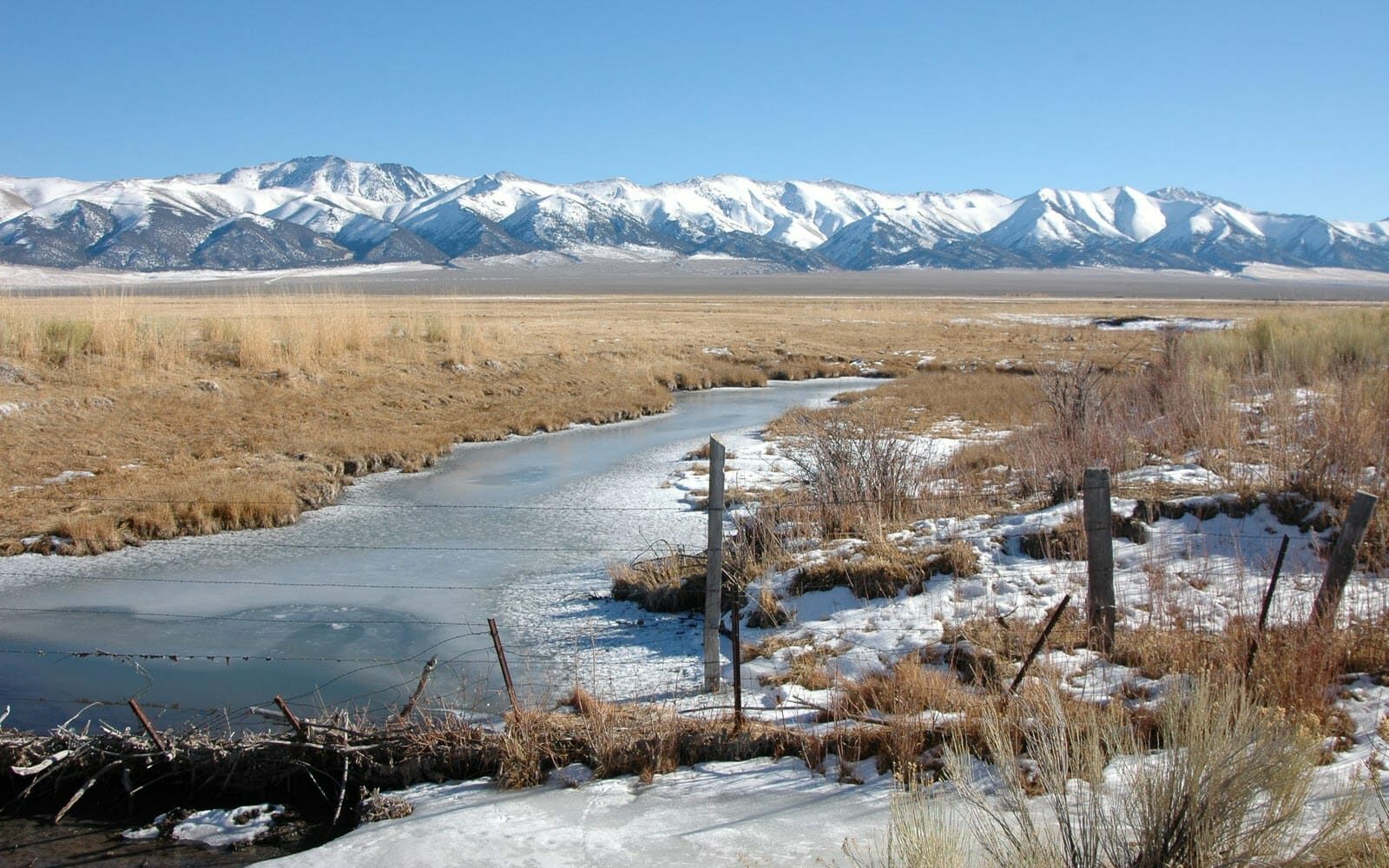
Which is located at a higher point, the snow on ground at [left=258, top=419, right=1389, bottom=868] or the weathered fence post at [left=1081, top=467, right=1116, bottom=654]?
the weathered fence post at [left=1081, top=467, right=1116, bottom=654]

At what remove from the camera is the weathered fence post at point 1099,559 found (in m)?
6.50

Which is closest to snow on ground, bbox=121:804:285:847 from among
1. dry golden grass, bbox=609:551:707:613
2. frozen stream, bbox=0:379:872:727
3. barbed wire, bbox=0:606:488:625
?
frozen stream, bbox=0:379:872:727

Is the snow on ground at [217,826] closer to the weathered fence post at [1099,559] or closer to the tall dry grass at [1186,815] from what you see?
the tall dry grass at [1186,815]

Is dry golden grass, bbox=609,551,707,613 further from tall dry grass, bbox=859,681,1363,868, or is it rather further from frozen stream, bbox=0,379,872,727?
tall dry grass, bbox=859,681,1363,868

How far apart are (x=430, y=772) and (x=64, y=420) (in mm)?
12836

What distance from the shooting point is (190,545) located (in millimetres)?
11438

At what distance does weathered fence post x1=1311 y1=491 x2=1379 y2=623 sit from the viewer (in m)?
5.81

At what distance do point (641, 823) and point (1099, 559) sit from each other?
3593 mm

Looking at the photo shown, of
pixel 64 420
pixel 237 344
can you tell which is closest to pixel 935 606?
pixel 64 420

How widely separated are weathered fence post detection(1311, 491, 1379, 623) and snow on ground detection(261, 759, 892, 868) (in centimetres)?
302

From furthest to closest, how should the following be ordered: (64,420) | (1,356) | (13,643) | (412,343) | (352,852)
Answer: (412,343), (1,356), (64,420), (13,643), (352,852)

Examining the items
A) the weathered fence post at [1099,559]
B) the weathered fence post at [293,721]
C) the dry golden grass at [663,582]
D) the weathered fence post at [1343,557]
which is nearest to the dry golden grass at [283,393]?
the dry golden grass at [663,582]

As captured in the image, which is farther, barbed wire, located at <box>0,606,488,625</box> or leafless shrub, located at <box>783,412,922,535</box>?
leafless shrub, located at <box>783,412,922,535</box>

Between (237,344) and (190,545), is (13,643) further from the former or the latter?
(237,344)
